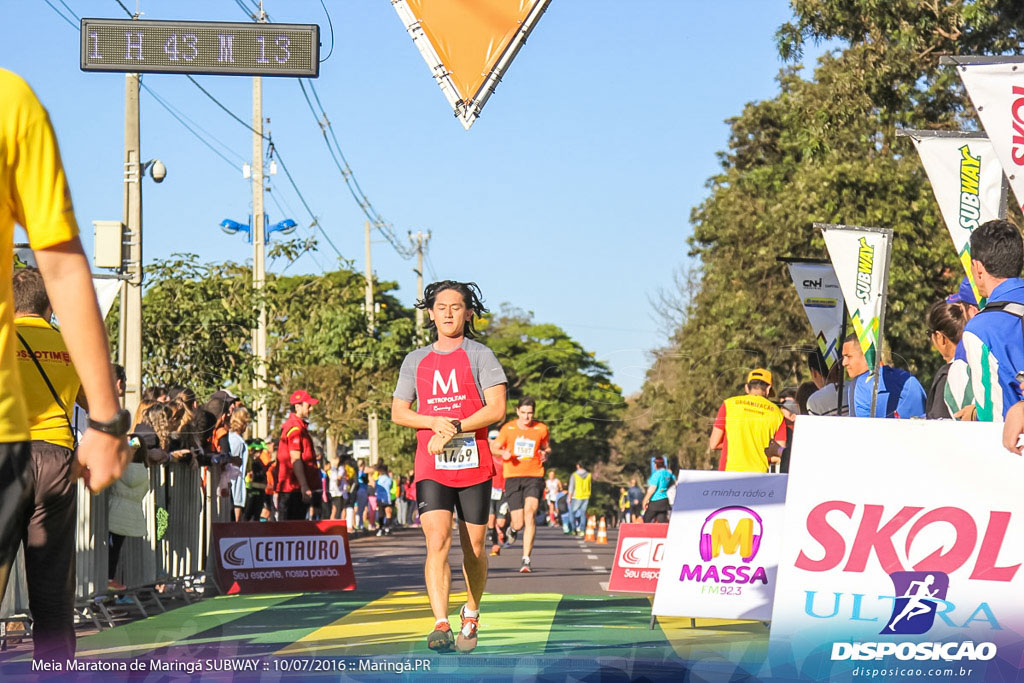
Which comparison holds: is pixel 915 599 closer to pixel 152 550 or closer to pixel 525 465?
pixel 152 550

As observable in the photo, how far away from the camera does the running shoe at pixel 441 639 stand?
796 cm

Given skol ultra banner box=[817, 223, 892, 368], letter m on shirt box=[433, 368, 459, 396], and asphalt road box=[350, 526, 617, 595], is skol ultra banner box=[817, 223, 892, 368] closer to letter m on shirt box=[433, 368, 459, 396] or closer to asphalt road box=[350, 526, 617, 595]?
asphalt road box=[350, 526, 617, 595]

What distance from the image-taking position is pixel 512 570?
1784cm

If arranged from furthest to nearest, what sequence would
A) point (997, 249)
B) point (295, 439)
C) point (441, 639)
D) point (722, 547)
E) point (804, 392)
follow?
point (295, 439) → point (804, 392) → point (722, 547) → point (441, 639) → point (997, 249)

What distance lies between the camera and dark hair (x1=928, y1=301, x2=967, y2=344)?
8820 mm

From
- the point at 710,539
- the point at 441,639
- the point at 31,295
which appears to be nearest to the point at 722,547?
the point at 710,539

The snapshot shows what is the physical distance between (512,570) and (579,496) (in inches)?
758

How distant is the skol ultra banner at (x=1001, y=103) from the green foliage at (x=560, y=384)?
79852 millimetres

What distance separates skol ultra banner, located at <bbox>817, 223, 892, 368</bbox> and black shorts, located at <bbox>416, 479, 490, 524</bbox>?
256 inches

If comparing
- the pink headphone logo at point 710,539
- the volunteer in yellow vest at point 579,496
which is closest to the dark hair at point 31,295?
the pink headphone logo at point 710,539

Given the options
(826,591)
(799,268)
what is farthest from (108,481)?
(799,268)

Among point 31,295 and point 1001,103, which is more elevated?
point 1001,103

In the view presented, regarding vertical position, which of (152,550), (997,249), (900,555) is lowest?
(152,550)

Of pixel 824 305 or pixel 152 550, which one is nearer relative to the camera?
pixel 152 550
